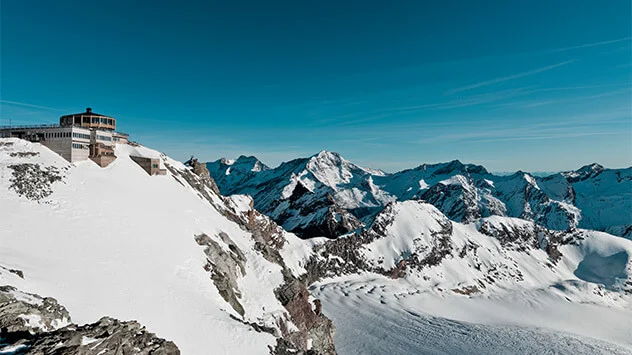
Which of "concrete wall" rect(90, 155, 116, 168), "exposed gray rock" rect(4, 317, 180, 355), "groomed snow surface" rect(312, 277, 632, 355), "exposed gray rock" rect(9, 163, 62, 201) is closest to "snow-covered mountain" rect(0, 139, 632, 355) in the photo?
"exposed gray rock" rect(4, 317, 180, 355)

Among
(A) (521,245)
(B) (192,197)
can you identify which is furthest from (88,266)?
(A) (521,245)

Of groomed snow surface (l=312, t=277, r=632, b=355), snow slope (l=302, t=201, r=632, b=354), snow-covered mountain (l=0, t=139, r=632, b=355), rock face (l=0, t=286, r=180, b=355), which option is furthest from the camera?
snow slope (l=302, t=201, r=632, b=354)

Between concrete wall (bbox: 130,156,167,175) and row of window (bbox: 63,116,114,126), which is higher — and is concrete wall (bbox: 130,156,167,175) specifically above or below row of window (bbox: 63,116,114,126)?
below

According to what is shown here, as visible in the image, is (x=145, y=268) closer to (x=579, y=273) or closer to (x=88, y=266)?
(x=88, y=266)

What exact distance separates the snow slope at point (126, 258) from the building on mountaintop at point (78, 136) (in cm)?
157

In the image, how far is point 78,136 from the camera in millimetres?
49906

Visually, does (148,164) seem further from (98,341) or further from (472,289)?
(472,289)

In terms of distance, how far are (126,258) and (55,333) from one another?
16990 mm

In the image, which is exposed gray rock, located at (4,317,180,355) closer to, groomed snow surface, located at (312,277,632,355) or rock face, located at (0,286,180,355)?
rock face, located at (0,286,180,355)

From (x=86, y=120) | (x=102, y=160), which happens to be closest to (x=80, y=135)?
(x=102, y=160)

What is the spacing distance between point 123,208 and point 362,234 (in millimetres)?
107861

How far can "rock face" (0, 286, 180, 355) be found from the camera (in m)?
15.0

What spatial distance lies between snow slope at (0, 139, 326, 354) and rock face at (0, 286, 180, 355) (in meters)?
2.72

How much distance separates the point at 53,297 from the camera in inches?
862
